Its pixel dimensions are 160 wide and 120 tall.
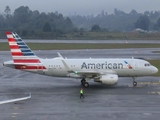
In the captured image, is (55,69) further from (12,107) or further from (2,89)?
(12,107)

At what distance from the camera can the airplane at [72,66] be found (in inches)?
1738

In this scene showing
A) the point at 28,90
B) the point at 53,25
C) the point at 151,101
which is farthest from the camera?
the point at 53,25

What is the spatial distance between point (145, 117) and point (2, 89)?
64.6 feet

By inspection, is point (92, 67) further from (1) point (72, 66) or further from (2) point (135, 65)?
(2) point (135, 65)

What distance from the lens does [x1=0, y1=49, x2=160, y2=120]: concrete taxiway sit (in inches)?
1180

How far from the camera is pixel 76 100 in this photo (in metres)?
36.1

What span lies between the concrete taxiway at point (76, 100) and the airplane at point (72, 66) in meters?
1.67

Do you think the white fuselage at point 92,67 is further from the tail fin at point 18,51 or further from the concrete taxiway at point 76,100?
the concrete taxiway at point 76,100

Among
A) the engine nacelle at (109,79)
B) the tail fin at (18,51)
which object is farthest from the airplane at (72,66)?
the engine nacelle at (109,79)

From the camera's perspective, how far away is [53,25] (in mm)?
195125

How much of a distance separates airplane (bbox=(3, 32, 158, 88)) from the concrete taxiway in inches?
65.6

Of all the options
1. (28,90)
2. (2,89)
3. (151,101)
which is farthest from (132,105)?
(2,89)

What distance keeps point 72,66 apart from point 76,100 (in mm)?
9602

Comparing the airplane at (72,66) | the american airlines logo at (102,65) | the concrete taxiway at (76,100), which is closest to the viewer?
the concrete taxiway at (76,100)
